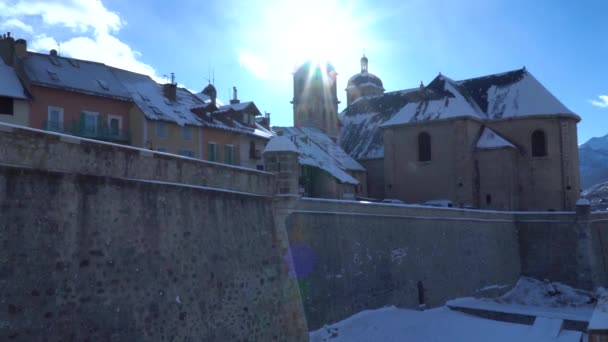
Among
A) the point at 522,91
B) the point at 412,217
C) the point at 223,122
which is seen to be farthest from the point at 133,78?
the point at 522,91

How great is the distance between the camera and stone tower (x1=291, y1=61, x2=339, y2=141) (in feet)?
182

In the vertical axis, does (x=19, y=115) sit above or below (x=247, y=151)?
above

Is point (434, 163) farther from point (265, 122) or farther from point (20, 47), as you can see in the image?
point (20, 47)

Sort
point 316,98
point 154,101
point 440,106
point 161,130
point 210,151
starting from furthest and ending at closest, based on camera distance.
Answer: point 316,98
point 440,106
point 210,151
point 154,101
point 161,130

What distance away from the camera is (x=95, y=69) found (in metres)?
28.8

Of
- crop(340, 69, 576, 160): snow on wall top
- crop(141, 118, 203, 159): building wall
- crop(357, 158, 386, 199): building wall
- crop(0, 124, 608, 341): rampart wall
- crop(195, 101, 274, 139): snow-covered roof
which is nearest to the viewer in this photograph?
crop(0, 124, 608, 341): rampart wall

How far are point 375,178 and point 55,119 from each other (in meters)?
27.8

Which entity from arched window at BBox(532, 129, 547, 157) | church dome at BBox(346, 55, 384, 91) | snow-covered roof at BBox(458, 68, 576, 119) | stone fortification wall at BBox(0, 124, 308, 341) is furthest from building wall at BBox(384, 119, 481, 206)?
church dome at BBox(346, 55, 384, 91)

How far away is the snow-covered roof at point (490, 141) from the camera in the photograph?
3797 cm

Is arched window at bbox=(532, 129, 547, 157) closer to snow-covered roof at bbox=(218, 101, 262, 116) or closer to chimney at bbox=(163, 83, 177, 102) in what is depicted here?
snow-covered roof at bbox=(218, 101, 262, 116)

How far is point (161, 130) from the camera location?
94.5 ft

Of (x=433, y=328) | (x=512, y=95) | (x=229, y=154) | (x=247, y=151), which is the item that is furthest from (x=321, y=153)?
(x=433, y=328)

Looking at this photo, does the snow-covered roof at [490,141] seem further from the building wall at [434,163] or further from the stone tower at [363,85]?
the stone tower at [363,85]

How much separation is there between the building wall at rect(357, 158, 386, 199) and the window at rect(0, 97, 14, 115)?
2931cm
